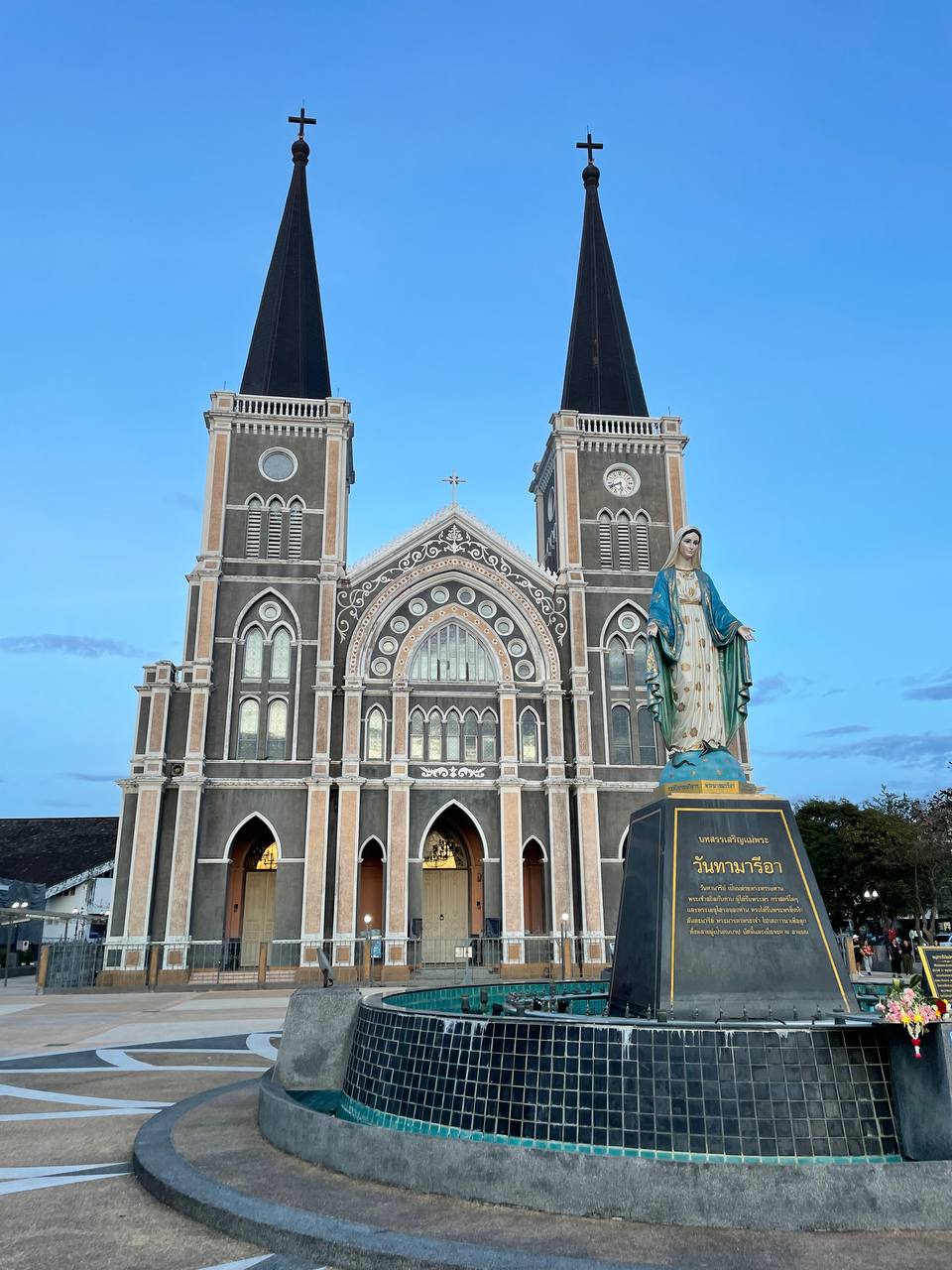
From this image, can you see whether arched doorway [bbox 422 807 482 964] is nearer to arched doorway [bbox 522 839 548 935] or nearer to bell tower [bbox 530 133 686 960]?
arched doorway [bbox 522 839 548 935]

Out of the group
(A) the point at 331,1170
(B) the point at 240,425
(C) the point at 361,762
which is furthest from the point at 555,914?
(A) the point at 331,1170

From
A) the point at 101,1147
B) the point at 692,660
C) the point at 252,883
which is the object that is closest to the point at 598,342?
the point at 252,883

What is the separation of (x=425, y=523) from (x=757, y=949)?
1160 inches

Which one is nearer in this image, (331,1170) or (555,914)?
(331,1170)

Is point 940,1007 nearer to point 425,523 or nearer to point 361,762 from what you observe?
point 361,762

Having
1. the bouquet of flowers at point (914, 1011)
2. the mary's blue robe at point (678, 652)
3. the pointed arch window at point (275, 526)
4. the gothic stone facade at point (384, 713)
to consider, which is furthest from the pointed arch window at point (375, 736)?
the bouquet of flowers at point (914, 1011)

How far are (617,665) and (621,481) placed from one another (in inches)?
310

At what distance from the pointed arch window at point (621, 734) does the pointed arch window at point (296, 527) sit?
13478 mm

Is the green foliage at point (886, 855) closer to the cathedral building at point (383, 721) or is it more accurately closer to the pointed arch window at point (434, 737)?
the cathedral building at point (383, 721)

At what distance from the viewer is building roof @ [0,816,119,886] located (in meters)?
51.6

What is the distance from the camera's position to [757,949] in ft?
26.5

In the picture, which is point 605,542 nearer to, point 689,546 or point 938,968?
point 689,546

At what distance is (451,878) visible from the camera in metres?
35.5

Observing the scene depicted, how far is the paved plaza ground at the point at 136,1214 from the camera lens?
4.62m
